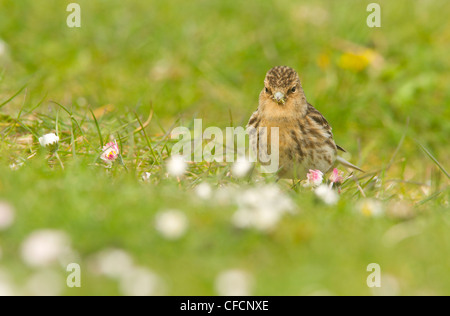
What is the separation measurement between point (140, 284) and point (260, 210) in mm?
844

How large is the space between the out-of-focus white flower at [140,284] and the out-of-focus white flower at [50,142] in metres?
2.21

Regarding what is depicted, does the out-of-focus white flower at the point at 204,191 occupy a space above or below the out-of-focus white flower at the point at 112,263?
above

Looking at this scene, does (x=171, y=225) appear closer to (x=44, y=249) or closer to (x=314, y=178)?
(x=44, y=249)

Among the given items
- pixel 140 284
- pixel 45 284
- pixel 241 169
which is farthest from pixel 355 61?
pixel 45 284

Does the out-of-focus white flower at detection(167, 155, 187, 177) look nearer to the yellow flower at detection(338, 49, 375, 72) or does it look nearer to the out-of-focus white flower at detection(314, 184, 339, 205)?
the out-of-focus white flower at detection(314, 184, 339, 205)

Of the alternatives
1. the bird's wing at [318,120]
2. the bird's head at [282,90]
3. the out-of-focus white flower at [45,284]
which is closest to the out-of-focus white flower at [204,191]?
the out-of-focus white flower at [45,284]

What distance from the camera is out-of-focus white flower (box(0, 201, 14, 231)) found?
339 cm

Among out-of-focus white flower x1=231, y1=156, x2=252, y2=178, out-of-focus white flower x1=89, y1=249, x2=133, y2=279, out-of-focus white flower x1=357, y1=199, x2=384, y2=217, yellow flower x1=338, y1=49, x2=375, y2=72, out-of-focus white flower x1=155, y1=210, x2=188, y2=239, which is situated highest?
yellow flower x1=338, y1=49, x2=375, y2=72

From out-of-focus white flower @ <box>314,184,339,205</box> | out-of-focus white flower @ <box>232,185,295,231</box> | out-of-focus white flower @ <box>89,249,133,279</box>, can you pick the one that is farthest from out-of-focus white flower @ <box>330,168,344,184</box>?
out-of-focus white flower @ <box>89,249,133,279</box>

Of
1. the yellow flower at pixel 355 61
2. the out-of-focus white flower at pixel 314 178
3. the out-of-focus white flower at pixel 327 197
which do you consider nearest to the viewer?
the out-of-focus white flower at pixel 327 197

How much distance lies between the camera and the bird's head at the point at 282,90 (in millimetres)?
5805

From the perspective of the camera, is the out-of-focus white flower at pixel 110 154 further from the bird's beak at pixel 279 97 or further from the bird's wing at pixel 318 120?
the bird's wing at pixel 318 120

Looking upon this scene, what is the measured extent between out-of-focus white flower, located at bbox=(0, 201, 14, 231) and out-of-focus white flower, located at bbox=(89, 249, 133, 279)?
499 millimetres
